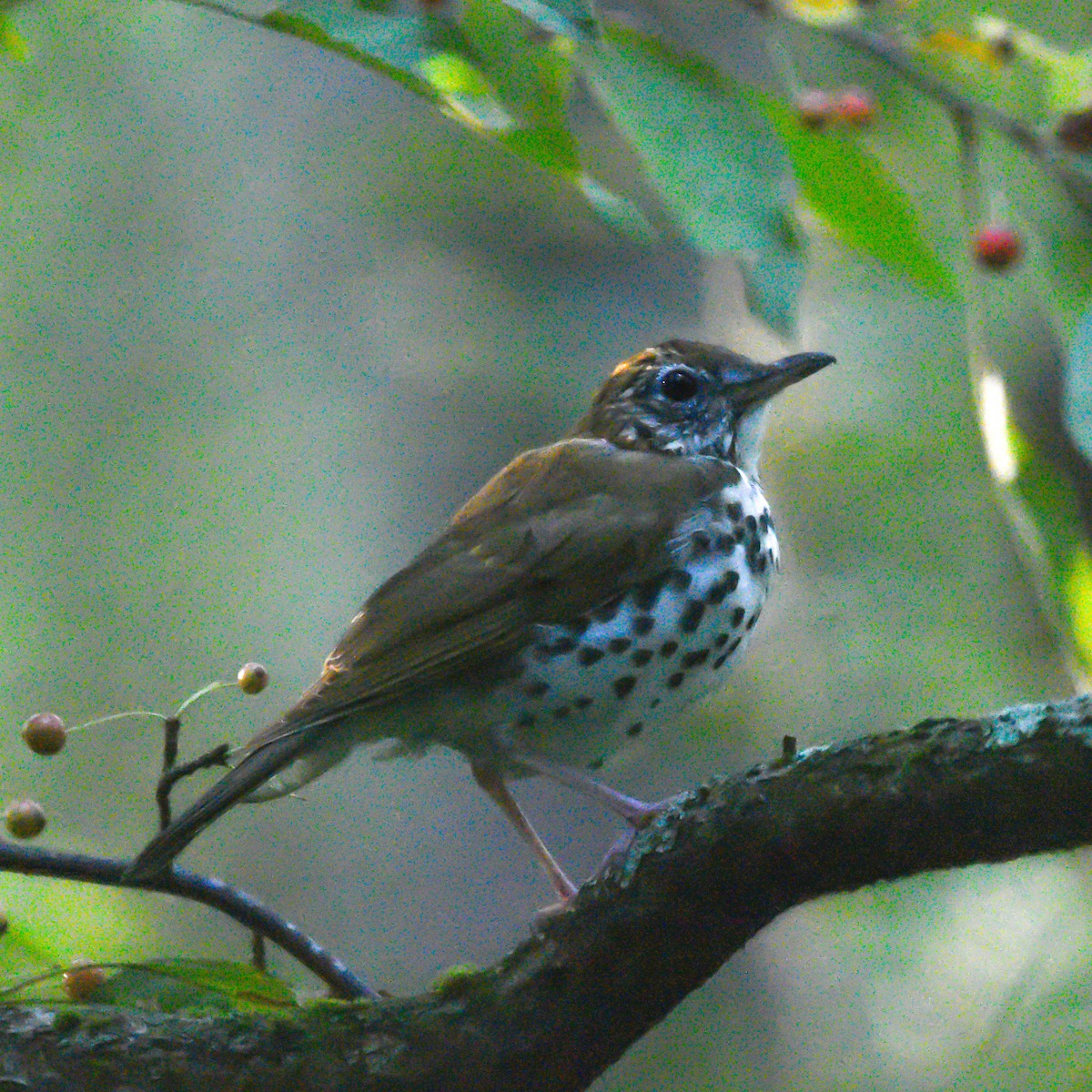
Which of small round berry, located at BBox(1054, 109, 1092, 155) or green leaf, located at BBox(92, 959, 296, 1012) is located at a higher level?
small round berry, located at BBox(1054, 109, 1092, 155)

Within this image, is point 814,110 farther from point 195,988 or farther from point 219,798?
point 195,988

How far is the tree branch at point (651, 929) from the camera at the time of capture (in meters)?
2.23

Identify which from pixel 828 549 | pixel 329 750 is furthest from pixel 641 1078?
pixel 329 750

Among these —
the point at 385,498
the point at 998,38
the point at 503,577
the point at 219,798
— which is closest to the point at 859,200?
the point at 998,38

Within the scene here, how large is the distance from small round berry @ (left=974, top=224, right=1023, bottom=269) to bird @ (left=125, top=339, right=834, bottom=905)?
0.80 meters

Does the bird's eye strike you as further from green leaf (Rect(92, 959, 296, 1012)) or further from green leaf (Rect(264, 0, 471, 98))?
green leaf (Rect(92, 959, 296, 1012))

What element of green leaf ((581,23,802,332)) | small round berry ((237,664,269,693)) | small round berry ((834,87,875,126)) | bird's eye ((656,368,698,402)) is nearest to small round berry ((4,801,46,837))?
small round berry ((237,664,269,693))

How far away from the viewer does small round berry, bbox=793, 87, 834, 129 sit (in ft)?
11.1

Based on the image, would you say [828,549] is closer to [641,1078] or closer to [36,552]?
[641,1078]

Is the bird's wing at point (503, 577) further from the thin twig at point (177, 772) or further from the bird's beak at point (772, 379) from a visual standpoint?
the thin twig at point (177, 772)

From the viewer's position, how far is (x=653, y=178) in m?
2.74

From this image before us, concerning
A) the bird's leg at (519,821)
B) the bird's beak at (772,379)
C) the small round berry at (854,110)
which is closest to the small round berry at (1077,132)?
the small round berry at (854,110)

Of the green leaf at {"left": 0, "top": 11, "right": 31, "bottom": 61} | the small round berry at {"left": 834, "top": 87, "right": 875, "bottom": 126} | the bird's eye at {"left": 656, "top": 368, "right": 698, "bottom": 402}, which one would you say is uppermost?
the green leaf at {"left": 0, "top": 11, "right": 31, "bottom": 61}

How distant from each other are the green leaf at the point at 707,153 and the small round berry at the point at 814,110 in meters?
0.34
